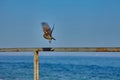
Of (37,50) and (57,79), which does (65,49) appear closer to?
(37,50)

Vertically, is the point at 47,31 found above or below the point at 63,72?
below

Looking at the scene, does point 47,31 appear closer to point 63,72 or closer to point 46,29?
point 46,29

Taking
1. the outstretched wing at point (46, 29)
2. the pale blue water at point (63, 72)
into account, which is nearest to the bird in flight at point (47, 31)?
the outstretched wing at point (46, 29)

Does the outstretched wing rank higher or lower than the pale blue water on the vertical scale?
lower

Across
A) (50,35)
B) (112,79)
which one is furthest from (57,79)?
(50,35)

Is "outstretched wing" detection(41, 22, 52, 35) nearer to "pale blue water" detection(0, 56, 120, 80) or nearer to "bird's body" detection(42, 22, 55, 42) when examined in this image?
"bird's body" detection(42, 22, 55, 42)

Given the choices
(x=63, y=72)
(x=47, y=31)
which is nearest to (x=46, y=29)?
(x=47, y=31)

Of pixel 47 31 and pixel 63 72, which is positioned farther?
pixel 63 72

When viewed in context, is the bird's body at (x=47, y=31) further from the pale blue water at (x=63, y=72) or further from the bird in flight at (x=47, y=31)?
the pale blue water at (x=63, y=72)

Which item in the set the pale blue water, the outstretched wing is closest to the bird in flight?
the outstretched wing

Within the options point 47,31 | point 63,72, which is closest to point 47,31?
point 47,31

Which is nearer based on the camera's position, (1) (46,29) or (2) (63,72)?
(1) (46,29)

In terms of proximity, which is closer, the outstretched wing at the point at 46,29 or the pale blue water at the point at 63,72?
the outstretched wing at the point at 46,29

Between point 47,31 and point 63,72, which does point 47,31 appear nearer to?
point 47,31
